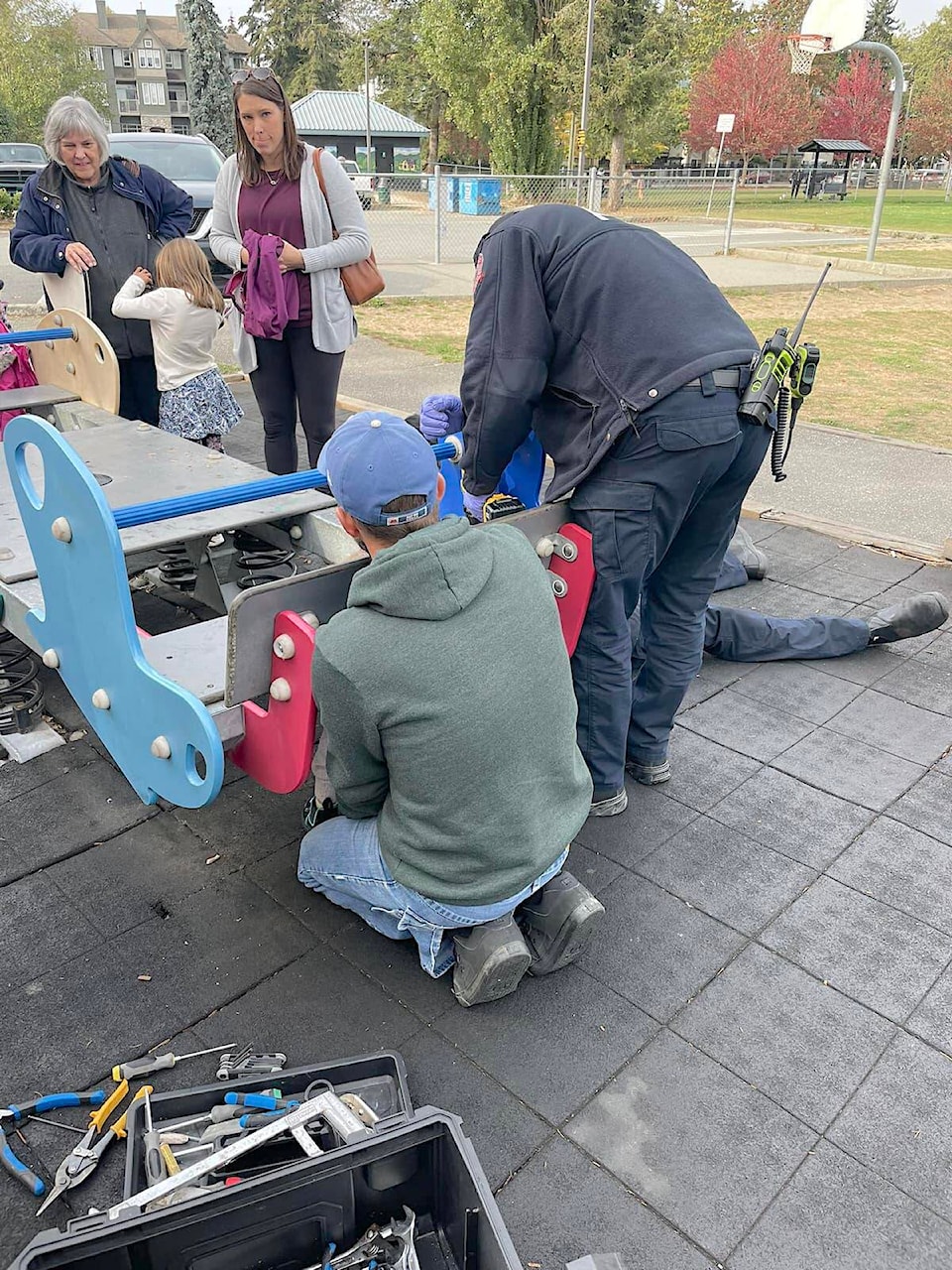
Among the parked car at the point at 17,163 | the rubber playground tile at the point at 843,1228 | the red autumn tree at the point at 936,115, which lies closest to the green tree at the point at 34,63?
the parked car at the point at 17,163

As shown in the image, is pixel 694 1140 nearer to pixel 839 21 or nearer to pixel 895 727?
pixel 895 727

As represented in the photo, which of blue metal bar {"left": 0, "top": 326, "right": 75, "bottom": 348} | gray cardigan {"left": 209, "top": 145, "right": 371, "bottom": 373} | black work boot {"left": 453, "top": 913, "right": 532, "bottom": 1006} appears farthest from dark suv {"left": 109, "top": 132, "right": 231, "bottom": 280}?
black work boot {"left": 453, "top": 913, "right": 532, "bottom": 1006}

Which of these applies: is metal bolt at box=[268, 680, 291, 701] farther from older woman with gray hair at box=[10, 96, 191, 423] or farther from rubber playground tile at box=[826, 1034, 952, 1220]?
older woman with gray hair at box=[10, 96, 191, 423]

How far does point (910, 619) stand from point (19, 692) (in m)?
3.30

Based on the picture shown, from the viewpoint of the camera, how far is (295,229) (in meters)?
4.20

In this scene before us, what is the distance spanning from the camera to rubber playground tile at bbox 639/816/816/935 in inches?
101

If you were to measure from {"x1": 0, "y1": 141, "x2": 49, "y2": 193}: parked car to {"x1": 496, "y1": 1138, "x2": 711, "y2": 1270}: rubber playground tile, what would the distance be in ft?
73.5

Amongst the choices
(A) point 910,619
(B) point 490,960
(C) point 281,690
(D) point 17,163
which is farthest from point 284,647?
(D) point 17,163

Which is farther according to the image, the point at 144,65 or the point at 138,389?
the point at 144,65

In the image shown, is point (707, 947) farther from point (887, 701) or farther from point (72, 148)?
point (72, 148)

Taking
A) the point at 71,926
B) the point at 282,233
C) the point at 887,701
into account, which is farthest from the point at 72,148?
the point at 887,701

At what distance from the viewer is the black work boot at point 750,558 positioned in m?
4.52

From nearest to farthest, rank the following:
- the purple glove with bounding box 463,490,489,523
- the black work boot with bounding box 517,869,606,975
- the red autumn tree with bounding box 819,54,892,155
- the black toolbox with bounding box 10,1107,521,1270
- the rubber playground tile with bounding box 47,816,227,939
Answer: the black toolbox with bounding box 10,1107,521,1270 → the black work boot with bounding box 517,869,606,975 → the rubber playground tile with bounding box 47,816,227,939 → the purple glove with bounding box 463,490,489,523 → the red autumn tree with bounding box 819,54,892,155

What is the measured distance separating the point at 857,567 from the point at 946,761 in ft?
5.60
